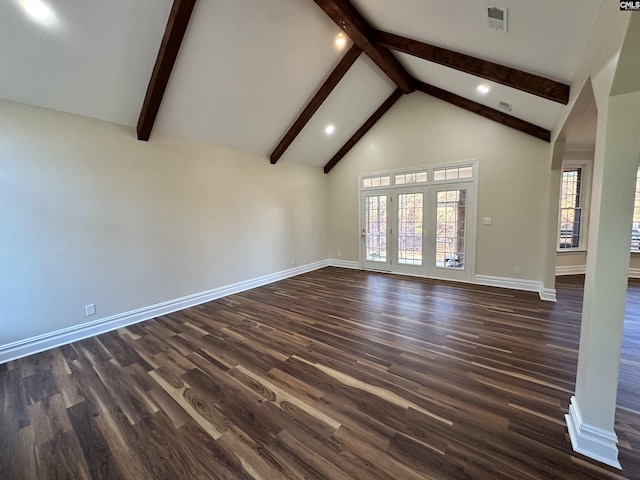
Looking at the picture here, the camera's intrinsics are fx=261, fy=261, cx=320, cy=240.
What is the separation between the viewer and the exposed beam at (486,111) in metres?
4.25

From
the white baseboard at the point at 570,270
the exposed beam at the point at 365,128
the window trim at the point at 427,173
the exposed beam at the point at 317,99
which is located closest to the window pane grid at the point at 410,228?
the window trim at the point at 427,173

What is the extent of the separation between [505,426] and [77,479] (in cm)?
262

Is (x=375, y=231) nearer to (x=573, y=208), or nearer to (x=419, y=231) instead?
(x=419, y=231)

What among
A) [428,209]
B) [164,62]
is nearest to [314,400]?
[164,62]

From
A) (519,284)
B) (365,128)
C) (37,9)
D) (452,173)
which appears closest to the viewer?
(37,9)

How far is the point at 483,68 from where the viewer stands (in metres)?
3.15

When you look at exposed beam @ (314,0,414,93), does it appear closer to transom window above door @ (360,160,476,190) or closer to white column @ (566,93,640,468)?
transom window above door @ (360,160,476,190)

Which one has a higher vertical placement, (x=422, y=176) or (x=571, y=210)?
(x=422, y=176)

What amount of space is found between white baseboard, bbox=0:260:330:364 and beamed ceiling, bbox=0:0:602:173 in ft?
8.03

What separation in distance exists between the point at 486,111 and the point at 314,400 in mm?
5239

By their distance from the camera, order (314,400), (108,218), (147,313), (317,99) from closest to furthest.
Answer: (314,400) < (108,218) < (147,313) < (317,99)

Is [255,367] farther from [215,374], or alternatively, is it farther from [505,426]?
[505,426]

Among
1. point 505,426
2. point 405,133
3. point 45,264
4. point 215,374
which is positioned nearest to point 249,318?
point 215,374

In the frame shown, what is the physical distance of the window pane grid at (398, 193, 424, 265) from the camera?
564 cm
